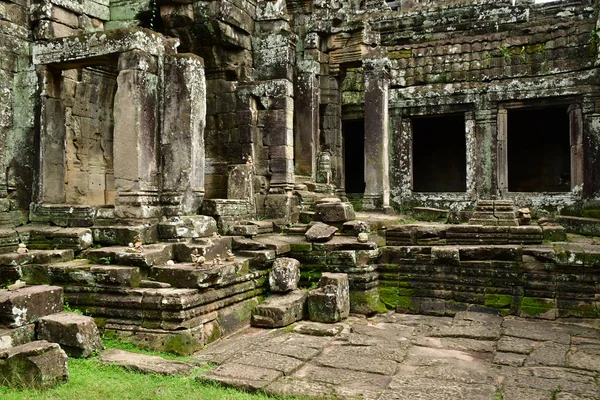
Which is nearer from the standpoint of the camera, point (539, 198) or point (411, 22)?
point (539, 198)

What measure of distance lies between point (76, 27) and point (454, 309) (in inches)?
290

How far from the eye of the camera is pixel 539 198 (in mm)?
13898

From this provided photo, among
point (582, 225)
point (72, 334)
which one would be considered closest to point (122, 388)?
point (72, 334)

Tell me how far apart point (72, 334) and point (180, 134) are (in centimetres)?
300

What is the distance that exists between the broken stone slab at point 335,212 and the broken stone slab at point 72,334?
4322 mm

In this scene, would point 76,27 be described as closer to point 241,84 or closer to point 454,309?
point 241,84

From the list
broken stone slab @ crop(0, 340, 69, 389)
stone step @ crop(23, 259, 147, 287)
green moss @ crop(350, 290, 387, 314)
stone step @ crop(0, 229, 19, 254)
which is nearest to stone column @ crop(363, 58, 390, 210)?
green moss @ crop(350, 290, 387, 314)

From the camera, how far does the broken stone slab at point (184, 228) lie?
22.3 feet

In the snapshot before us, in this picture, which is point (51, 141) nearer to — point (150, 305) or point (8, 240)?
point (8, 240)

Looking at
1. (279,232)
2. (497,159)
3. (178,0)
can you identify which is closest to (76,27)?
(178,0)

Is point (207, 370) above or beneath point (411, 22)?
beneath

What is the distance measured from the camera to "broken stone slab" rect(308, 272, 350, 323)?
6.76 metres

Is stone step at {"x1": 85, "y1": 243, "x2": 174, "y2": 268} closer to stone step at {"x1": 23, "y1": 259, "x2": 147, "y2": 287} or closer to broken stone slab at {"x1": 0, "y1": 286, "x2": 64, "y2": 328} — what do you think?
stone step at {"x1": 23, "y1": 259, "x2": 147, "y2": 287}

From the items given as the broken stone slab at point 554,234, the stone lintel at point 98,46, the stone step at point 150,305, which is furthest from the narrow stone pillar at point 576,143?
the stone step at point 150,305
